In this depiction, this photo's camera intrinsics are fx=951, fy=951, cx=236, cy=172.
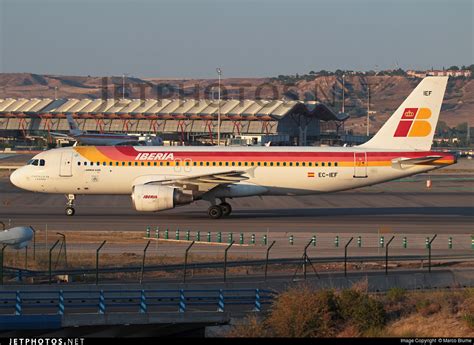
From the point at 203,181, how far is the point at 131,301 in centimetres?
2205

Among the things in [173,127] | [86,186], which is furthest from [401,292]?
[173,127]

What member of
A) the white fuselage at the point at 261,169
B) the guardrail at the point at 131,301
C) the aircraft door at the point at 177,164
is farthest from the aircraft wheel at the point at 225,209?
the guardrail at the point at 131,301

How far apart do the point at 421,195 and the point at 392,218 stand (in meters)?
16.2

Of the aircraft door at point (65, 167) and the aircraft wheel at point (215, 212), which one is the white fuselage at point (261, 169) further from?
the aircraft wheel at point (215, 212)

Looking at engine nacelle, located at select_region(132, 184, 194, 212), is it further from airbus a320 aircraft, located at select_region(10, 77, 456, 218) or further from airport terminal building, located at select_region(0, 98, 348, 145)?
airport terminal building, located at select_region(0, 98, 348, 145)

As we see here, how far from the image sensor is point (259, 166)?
51.7 metres

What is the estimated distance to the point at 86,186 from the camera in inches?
2056

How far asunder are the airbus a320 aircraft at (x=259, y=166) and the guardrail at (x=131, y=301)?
21.7 m

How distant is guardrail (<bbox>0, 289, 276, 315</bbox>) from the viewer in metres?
27.5

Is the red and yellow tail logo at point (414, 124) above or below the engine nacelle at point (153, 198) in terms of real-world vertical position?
above

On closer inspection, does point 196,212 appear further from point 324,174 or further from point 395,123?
point 395,123

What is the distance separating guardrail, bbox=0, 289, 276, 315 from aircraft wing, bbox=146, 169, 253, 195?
20935mm

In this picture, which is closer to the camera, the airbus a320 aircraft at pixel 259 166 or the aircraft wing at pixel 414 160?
the aircraft wing at pixel 414 160

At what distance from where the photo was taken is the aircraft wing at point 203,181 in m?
50.4
